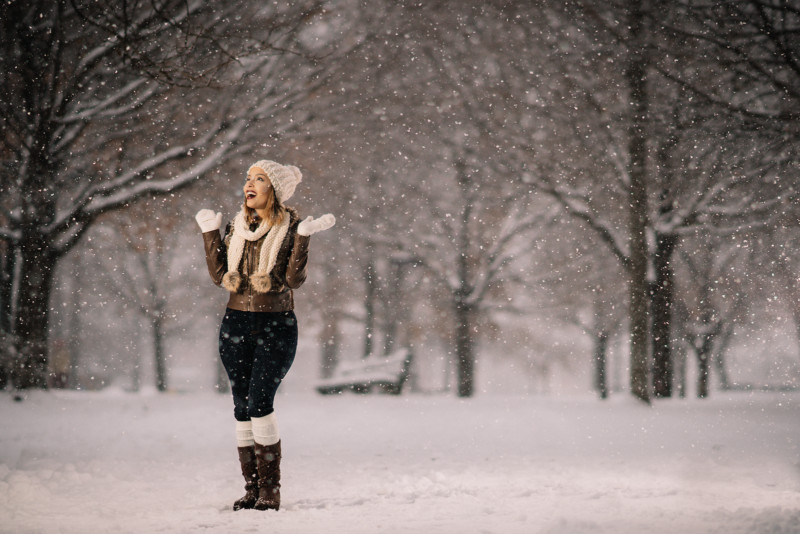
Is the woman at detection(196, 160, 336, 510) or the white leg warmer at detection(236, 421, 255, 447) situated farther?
the white leg warmer at detection(236, 421, 255, 447)

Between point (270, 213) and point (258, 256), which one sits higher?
point (270, 213)

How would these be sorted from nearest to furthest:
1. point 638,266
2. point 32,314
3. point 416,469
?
point 416,469 < point 32,314 < point 638,266

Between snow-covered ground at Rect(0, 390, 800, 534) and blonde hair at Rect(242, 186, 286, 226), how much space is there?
1700 mm

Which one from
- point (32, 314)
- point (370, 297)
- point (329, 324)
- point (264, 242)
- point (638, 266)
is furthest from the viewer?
point (329, 324)

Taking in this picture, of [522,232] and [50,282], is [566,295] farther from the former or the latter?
[50,282]

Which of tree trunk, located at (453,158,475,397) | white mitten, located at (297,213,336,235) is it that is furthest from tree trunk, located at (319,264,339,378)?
white mitten, located at (297,213,336,235)

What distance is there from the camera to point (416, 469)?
4801 mm

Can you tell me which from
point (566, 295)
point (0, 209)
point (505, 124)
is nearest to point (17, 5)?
point (0, 209)

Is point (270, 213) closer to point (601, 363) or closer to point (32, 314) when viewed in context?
point (32, 314)

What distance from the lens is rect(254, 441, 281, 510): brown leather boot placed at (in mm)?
3418

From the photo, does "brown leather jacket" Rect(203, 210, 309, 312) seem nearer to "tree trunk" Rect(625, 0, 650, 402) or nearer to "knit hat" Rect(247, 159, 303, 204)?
"knit hat" Rect(247, 159, 303, 204)

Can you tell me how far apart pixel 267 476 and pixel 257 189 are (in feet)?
5.56

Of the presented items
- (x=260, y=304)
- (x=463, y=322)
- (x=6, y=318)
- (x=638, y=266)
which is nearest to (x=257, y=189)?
(x=260, y=304)

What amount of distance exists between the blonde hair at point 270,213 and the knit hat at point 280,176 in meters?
0.04
